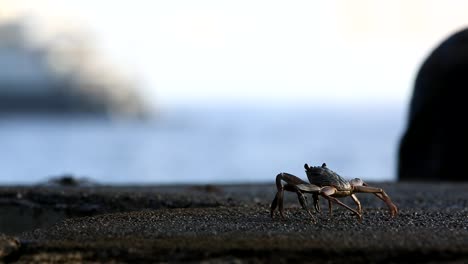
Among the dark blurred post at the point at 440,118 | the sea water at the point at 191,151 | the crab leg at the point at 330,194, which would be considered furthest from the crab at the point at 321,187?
the sea water at the point at 191,151

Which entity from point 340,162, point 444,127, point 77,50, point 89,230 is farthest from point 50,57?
point 89,230

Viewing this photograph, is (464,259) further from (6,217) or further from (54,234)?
(6,217)

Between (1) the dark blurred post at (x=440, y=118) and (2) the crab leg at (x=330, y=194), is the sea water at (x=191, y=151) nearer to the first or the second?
(1) the dark blurred post at (x=440, y=118)

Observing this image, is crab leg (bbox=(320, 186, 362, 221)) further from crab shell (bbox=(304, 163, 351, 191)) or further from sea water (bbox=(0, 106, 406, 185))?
sea water (bbox=(0, 106, 406, 185))

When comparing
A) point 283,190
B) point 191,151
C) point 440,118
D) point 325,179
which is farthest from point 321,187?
point 191,151

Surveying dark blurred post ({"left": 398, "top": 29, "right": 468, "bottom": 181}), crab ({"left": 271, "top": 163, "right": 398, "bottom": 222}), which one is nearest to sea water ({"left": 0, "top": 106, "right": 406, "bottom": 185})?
dark blurred post ({"left": 398, "top": 29, "right": 468, "bottom": 181})

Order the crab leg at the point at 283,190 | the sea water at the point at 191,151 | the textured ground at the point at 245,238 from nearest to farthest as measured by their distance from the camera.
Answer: the textured ground at the point at 245,238
the crab leg at the point at 283,190
the sea water at the point at 191,151
